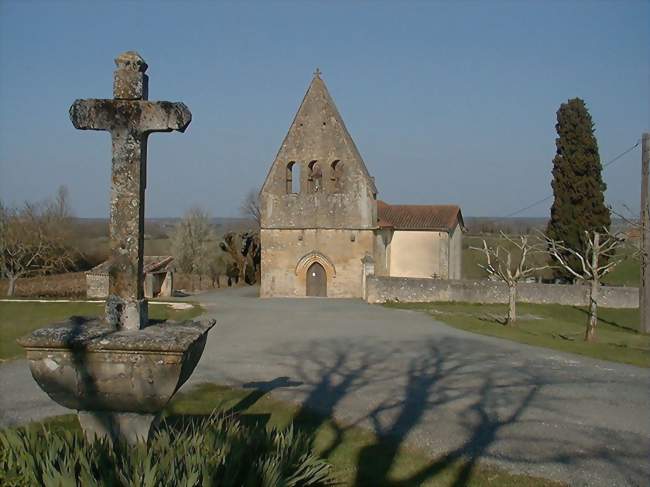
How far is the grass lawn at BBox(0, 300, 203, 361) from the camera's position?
21.9 meters

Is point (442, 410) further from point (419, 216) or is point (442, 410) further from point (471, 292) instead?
point (419, 216)

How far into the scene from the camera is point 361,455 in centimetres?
818

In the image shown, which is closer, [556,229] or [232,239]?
[556,229]

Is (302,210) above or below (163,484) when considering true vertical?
above

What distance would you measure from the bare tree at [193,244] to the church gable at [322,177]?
25.4 meters

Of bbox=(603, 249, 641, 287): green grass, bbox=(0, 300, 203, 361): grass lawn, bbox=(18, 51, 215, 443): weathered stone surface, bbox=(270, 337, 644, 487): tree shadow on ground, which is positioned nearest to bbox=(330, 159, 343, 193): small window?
bbox=(0, 300, 203, 361): grass lawn

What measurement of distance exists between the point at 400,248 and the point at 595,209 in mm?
11190

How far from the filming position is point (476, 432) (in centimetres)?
941

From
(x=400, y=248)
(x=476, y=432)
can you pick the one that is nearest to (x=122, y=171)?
(x=476, y=432)

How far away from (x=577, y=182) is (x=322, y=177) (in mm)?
14364

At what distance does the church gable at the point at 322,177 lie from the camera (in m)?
34.9

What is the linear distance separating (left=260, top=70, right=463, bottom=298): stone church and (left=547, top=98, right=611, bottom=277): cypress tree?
1093cm

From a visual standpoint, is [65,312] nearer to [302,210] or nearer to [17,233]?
[302,210]

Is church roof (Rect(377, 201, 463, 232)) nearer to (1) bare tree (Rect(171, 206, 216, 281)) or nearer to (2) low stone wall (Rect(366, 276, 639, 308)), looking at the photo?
(2) low stone wall (Rect(366, 276, 639, 308))
